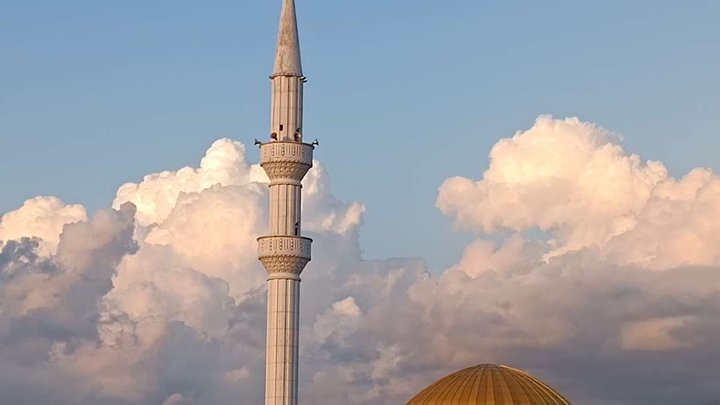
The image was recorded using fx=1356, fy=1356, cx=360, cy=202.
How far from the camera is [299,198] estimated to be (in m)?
124

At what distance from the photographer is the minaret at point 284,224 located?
121m

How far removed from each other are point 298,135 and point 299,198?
5.87 m

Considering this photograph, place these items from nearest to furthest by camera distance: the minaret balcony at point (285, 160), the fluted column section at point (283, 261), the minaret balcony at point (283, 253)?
the fluted column section at point (283, 261) → the minaret balcony at point (283, 253) → the minaret balcony at point (285, 160)

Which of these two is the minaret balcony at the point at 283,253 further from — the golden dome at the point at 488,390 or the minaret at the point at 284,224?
the golden dome at the point at 488,390

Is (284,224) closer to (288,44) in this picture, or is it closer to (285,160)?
(285,160)

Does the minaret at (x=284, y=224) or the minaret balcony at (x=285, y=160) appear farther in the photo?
the minaret balcony at (x=285, y=160)

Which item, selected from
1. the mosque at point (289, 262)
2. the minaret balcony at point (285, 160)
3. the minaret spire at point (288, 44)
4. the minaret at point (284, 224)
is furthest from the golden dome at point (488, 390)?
the minaret spire at point (288, 44)

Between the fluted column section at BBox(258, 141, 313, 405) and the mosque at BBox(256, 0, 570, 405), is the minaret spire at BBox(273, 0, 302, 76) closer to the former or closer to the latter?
the mosque at BBox(256, 0, 570, 405)

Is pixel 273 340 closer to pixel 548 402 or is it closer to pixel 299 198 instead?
pixel 299 198

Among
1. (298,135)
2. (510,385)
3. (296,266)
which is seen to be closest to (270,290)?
Result: (296,266)

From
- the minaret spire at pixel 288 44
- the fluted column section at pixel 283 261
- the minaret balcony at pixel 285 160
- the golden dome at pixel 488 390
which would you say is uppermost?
the minaret spire at pixel 288 44

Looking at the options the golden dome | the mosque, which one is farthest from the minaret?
the golden dome

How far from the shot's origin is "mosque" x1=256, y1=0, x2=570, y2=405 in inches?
4781

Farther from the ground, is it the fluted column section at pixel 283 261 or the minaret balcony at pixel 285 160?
the minaret balcony at pixel 285 160
